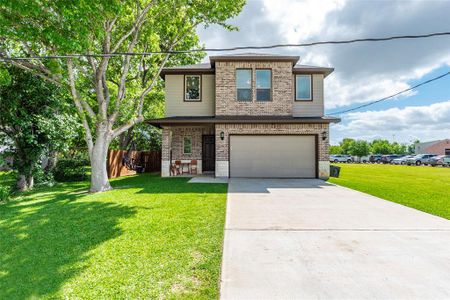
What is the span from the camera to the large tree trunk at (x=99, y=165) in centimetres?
930

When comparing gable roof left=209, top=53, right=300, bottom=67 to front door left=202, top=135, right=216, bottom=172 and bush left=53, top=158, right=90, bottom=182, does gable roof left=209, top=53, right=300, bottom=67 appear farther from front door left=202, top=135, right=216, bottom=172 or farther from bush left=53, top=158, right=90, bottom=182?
bush left=53, top=158, right=90, bottom=182

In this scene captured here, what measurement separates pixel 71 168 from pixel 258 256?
1375cm

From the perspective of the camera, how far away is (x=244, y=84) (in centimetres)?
1323

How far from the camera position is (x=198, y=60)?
18.9 m

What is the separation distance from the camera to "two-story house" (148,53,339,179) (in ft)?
41.2

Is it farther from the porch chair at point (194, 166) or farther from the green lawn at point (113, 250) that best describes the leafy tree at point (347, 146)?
the green lawn at point (113, 250)

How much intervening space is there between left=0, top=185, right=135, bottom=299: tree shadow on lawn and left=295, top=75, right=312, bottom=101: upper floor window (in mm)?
11331

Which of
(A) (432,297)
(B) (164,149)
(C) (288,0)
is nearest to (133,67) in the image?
(B) (164,149)

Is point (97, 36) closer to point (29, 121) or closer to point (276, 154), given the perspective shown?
point (29, 121)

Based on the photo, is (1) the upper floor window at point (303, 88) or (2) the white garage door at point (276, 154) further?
(1) the upper floor window at point (303, 88)

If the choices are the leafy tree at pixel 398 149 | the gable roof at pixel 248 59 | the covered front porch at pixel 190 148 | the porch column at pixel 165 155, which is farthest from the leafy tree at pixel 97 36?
the leafy tree at pixel 398 149

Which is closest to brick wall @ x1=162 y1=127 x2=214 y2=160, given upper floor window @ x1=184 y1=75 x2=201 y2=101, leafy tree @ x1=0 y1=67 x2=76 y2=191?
upper floor window @ x1=184 y1=75 x2=201 y2=101

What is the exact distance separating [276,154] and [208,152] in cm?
447

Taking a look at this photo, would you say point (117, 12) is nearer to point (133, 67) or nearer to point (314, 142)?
point (133, 67)
